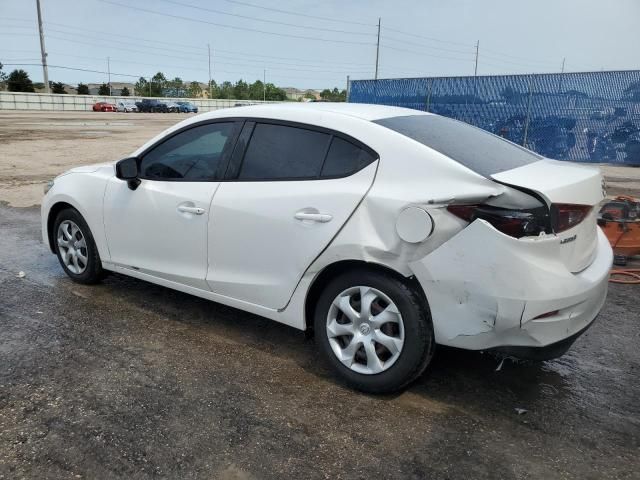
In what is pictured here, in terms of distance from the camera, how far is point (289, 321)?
3.41 meters

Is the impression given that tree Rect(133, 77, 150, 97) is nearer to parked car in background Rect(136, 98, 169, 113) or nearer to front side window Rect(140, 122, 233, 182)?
parked car in background Rect(136, 98, 169, 113)

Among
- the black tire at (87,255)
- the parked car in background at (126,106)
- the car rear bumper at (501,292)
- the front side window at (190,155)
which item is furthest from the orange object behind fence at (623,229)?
the parked car in background at (126,106)

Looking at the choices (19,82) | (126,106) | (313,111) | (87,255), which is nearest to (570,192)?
(313,111)

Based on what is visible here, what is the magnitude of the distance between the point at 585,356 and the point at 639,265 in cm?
263

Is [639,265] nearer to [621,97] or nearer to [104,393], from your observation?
[104,393]

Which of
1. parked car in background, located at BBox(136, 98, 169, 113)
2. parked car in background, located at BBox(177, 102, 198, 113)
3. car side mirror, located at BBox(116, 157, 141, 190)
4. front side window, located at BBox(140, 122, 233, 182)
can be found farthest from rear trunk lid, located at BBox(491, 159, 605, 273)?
parked car in background, located at BBox(177, 102, 198, 113)

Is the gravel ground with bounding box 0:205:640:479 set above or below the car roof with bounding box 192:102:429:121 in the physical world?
below

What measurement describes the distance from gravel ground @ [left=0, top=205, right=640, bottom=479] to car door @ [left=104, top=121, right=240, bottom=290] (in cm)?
47

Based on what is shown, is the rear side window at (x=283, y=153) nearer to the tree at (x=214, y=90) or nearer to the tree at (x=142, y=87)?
the tree at (x=142, y=87)

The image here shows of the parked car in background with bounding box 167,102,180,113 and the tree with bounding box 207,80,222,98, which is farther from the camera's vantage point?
the tree with bounding box 207,80,222,98

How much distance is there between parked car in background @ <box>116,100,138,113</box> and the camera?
5872 cm

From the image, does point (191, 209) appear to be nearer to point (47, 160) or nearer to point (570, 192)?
point (570, 192)

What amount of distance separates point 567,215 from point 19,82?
78900 millimetres

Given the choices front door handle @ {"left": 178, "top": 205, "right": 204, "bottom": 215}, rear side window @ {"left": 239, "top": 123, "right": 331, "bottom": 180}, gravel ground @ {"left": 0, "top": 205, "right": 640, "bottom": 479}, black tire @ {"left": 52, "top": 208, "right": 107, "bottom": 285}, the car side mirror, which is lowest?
gravel ground @ {"left": 0, "top": 205, "right": 640, "bottom": 479}
